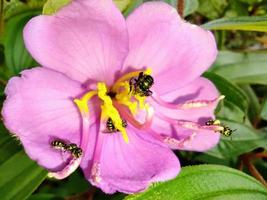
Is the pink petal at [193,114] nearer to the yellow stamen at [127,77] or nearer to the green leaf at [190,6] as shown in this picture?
the yellow stamen at [127,77]

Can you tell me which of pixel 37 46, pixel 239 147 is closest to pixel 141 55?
pixel 37 46

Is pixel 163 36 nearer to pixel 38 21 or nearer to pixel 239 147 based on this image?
pixel 38 21

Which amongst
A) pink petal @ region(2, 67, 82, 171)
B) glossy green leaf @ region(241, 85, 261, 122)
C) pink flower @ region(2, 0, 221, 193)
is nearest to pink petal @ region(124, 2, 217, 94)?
pink flower @ region(2, 0, 221, 193)

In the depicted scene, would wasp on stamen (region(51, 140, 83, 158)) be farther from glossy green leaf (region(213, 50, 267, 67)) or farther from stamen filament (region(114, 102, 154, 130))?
glossy green leaf (region(213, 50, 267, 67))

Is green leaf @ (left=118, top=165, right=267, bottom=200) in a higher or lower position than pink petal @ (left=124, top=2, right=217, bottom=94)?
lower

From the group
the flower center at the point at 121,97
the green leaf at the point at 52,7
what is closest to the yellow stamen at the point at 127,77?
the flower center at the point at 121,97

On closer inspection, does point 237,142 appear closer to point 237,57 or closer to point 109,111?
point 237,57
